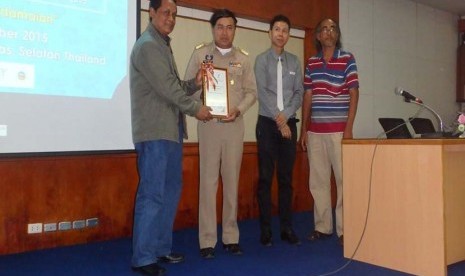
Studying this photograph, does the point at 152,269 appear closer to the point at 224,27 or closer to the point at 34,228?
the point at 34,228

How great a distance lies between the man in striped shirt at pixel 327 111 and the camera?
3062 millimetres

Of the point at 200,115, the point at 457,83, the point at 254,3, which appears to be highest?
the point at 254,3

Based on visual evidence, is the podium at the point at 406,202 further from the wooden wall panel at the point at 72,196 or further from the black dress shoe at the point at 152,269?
the wooden wall panel at the point at 72,196

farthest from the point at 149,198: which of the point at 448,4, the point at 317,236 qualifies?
the point at 448,4

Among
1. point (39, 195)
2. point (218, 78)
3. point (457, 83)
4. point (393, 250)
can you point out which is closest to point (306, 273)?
point (393, 250)

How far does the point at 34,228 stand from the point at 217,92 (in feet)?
5.21

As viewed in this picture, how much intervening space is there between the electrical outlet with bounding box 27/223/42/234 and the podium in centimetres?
205

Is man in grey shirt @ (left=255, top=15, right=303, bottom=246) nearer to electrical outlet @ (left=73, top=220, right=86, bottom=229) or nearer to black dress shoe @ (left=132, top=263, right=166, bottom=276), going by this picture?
black dress shoe @ (left=132, top=263, right=166, bottom=276)

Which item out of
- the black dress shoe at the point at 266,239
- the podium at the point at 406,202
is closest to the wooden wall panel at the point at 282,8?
the podium at the point at 406,202

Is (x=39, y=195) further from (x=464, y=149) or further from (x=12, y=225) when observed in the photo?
(x=464, y=149)

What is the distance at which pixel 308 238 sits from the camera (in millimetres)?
3145

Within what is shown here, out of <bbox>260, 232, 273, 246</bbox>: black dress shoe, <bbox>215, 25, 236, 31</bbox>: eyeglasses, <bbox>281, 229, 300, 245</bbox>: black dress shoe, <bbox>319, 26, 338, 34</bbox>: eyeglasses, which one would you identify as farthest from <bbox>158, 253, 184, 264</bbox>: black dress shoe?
<bbox>319, 26, 338, 34</bbox>: eyeglasses

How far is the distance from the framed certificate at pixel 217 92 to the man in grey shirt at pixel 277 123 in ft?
1.39

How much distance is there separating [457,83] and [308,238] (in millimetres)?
4671
